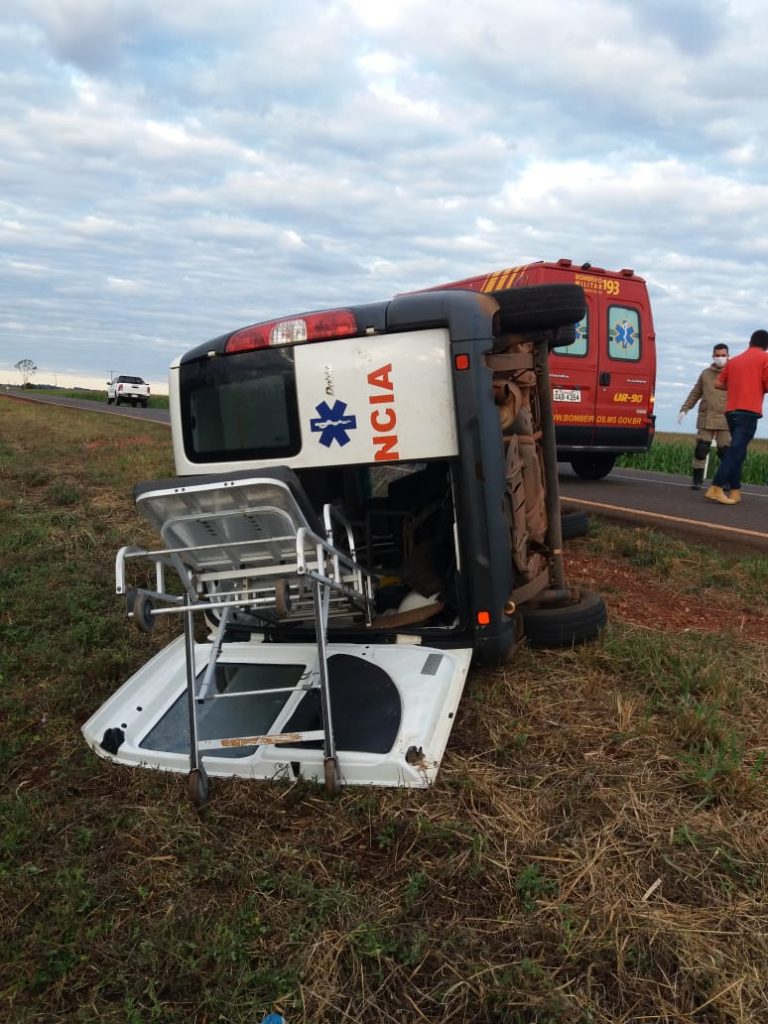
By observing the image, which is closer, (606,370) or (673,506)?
(673,506)

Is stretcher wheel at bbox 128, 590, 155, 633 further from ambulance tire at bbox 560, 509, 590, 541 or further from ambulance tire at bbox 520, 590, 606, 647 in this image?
ambulance tire at bbox 560, 509, 590, 541

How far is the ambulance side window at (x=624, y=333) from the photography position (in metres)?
11.1

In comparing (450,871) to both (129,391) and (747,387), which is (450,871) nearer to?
(747,387)

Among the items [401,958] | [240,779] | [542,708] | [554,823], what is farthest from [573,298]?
[401,958]

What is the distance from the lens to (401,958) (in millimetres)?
2354

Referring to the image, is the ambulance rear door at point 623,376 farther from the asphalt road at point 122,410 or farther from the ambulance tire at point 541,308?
the asphalt road at point 122,410

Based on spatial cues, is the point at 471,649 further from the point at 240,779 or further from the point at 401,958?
the point at 401,958

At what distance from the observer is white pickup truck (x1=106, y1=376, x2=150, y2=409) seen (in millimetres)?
42562

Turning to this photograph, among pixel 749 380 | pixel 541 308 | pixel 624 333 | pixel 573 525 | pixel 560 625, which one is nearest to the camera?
pixel 541 308

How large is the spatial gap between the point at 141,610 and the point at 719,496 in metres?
9.16

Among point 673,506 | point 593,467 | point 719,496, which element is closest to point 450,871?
point 673,506

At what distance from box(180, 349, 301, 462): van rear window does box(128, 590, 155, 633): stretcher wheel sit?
3.65ft

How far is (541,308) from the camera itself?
13.1 feet

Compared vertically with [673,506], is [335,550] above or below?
above
